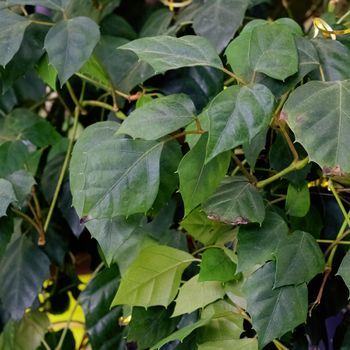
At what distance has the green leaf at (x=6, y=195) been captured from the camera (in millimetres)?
593

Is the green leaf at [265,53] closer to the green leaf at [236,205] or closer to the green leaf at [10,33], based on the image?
the green leaf at [236,205]

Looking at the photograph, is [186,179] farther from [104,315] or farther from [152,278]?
[104,315]

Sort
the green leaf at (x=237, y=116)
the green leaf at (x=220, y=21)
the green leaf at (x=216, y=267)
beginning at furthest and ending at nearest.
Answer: the green leaf at (x=220, y=21) → the green leaf at (x=216, y=267) → the green leaf at (x=237, y=116)

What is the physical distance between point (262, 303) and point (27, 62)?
367mm

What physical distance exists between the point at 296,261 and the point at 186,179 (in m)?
0.12

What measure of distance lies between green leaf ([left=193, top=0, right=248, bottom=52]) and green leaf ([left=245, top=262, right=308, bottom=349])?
0.87 feet

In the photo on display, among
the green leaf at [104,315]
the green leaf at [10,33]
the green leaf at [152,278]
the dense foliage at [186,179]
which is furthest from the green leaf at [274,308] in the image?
the green leaf at [10,33]

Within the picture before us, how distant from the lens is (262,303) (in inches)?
21.5

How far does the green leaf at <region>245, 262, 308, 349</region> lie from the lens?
54 centimetres

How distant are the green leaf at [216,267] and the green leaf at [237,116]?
150mm

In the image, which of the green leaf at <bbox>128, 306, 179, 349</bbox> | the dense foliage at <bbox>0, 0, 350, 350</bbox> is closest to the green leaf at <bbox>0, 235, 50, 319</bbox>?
the dense foliage at <bbox>0, 0, 350, 350</bbox>

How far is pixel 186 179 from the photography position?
528 mm

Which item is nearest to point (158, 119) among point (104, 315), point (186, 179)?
point (186, 179)

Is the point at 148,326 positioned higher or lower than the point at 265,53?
lower
